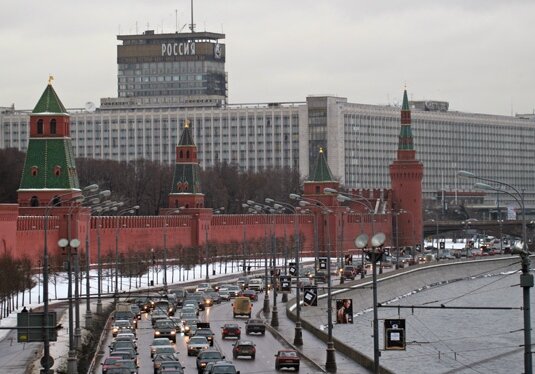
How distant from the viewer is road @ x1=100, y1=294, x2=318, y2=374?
57.6 m

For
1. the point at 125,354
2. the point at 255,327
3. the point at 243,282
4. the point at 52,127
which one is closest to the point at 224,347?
the point at 255,327

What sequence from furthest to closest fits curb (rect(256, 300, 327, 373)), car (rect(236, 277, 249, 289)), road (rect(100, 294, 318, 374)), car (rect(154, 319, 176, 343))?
car (rect(236, 277, 249, 289))
car (rect(154, 319, 176, 343))
curb (rect(256, 300, 327, 373))
road (rect(100, 294, 318, 374))

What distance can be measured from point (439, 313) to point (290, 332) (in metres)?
40.7

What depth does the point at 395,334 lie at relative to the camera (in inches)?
1933

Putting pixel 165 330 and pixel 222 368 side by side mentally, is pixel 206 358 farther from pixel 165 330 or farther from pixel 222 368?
pixel 165 330

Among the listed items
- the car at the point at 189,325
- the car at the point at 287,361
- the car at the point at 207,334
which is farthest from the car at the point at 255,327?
the car at the point at 287,361

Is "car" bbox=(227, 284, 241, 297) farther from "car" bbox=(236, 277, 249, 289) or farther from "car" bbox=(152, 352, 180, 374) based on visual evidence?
"car" bbox=(152, 352, 180, 374)

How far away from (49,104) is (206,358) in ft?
209

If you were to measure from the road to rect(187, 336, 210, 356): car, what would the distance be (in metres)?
0.32

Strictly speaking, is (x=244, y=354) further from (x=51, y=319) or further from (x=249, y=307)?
(x=249, y=307)

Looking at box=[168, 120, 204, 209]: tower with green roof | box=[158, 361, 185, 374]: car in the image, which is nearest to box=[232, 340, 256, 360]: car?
box=[158, 361, 185, 374]: car

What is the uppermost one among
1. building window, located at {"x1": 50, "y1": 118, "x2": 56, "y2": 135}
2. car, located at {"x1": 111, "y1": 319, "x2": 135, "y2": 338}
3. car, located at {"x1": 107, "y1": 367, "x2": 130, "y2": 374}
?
building window, located at {"x1": 50, "y1": 118, "x2": 56, "y2": 135}

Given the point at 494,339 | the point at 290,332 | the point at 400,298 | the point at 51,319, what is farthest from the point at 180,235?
the point at 51,319

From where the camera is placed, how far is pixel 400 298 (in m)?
122
